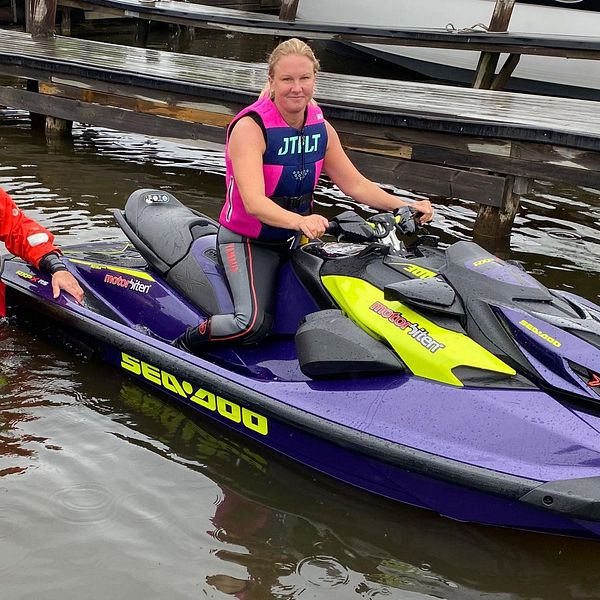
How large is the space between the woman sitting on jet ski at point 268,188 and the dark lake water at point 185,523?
1.83ft

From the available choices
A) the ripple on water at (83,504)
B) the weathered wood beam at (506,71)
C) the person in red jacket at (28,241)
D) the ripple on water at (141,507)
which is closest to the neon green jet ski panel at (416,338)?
the ripple on water at (141,507)

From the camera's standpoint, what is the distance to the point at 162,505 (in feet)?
10.9

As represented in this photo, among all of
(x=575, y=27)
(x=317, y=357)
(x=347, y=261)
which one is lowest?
(x=317, y=357)

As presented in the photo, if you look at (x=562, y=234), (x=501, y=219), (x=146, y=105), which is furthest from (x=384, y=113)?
(x=146, y=105)

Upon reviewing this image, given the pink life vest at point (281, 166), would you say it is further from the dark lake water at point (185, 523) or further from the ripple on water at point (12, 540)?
the ripple on water at point (12, 540)

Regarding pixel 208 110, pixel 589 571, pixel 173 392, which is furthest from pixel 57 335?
pixel 208 110

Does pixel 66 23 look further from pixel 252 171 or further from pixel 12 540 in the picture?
pixel 12 540

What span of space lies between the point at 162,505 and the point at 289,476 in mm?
557

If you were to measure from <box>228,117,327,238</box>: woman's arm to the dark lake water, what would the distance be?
1.04 m

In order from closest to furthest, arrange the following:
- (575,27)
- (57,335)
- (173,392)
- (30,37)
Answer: (173,392) < (57,335) < (30,37) < (575,27)

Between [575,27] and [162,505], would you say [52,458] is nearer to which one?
[162,505]

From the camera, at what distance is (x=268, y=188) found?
3783 mm

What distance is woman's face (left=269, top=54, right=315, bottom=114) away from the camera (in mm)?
3502

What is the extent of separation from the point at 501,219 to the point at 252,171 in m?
3.47
